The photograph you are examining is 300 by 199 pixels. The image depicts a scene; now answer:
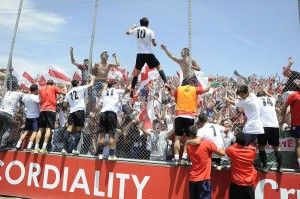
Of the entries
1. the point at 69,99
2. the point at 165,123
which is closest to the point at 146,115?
the point at 165,123

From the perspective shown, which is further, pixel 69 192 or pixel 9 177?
pixel 9 177

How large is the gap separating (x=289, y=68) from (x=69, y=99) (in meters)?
5.33

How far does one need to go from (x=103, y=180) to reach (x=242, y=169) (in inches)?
127

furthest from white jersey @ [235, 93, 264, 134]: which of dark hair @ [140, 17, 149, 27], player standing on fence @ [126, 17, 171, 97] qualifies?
dark hair @ [140, 17, 149, 27]

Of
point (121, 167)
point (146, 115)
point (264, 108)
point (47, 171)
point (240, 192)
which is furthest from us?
point (146, 115)

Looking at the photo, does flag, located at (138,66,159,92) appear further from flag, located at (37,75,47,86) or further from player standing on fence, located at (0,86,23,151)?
flag, located at (37,75,47,86)

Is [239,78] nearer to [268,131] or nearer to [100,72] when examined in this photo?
[268,131]

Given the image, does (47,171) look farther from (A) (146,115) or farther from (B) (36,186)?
(A) (146,115)

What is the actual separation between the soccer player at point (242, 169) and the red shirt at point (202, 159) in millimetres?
403

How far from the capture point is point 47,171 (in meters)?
6.86

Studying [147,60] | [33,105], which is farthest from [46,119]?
[147,60]

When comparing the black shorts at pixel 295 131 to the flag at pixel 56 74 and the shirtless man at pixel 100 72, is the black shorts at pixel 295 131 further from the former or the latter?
the flag at pixel 56 74

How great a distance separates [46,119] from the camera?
7141 mm

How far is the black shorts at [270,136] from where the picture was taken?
5371 mm
